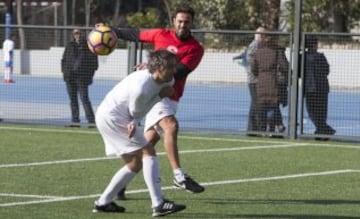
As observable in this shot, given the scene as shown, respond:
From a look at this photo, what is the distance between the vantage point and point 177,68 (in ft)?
39.6

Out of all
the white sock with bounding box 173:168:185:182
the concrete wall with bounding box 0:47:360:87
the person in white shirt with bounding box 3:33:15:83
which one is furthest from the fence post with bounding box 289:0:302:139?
the white sock with bounding box 173:168:185:182

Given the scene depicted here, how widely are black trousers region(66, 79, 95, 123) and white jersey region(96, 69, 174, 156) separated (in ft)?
34.0

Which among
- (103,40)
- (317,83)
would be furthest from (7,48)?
(103,40)

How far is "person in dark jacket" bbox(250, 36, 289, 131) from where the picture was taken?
1944cm

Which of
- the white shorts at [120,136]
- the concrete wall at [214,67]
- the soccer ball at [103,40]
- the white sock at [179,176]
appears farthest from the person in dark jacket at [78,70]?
the white shorts at [120,136]

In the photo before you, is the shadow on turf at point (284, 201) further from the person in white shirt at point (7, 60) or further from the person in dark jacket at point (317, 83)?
the person in white shirt at point (7, 60)

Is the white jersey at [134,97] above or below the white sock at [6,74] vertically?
above

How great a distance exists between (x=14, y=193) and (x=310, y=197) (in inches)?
122

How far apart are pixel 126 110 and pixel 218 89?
1169cm

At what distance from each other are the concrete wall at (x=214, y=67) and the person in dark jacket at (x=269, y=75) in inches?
50.6

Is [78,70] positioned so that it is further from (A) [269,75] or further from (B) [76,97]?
(A) [269,75]

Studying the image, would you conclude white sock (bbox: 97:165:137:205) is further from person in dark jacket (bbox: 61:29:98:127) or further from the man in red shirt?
person in dark jacket (bbox: 61:29:98:127)

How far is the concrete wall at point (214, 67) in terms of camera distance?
1998cm

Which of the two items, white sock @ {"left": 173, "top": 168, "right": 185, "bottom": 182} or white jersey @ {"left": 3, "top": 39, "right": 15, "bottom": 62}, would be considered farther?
white jersey @ {"left": 3, "top": 39, "right": 15, "bottom": 62}
